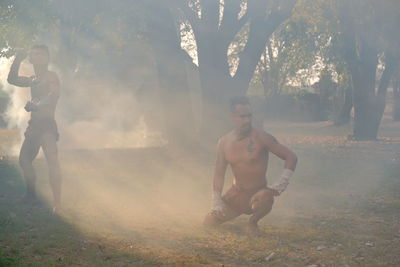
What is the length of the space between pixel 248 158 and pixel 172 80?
9756 mm

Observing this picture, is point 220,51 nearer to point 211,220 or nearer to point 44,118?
point 44,118

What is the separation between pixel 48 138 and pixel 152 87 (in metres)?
27.3

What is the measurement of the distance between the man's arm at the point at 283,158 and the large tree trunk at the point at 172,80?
31.9 feet

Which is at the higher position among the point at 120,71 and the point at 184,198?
the point at 120,71

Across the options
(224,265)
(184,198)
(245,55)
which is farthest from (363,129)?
(224,265)

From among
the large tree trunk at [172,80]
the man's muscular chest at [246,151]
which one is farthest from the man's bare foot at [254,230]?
the large tree trunk at [172,80]

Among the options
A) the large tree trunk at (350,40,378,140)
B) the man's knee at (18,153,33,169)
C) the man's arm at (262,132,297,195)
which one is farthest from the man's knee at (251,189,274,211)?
the large tree trunk at (350,40,378,140)

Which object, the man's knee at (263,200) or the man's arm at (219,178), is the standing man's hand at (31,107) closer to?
the man's arm at (219,178)

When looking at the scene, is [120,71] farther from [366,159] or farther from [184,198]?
[184,198]

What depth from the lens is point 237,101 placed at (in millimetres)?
6766

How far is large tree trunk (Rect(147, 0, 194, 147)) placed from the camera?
16062 mm

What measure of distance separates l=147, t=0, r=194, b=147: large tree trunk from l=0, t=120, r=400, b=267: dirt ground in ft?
7.59

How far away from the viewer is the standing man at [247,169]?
22.0 feet

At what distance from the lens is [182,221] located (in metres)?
7.72
